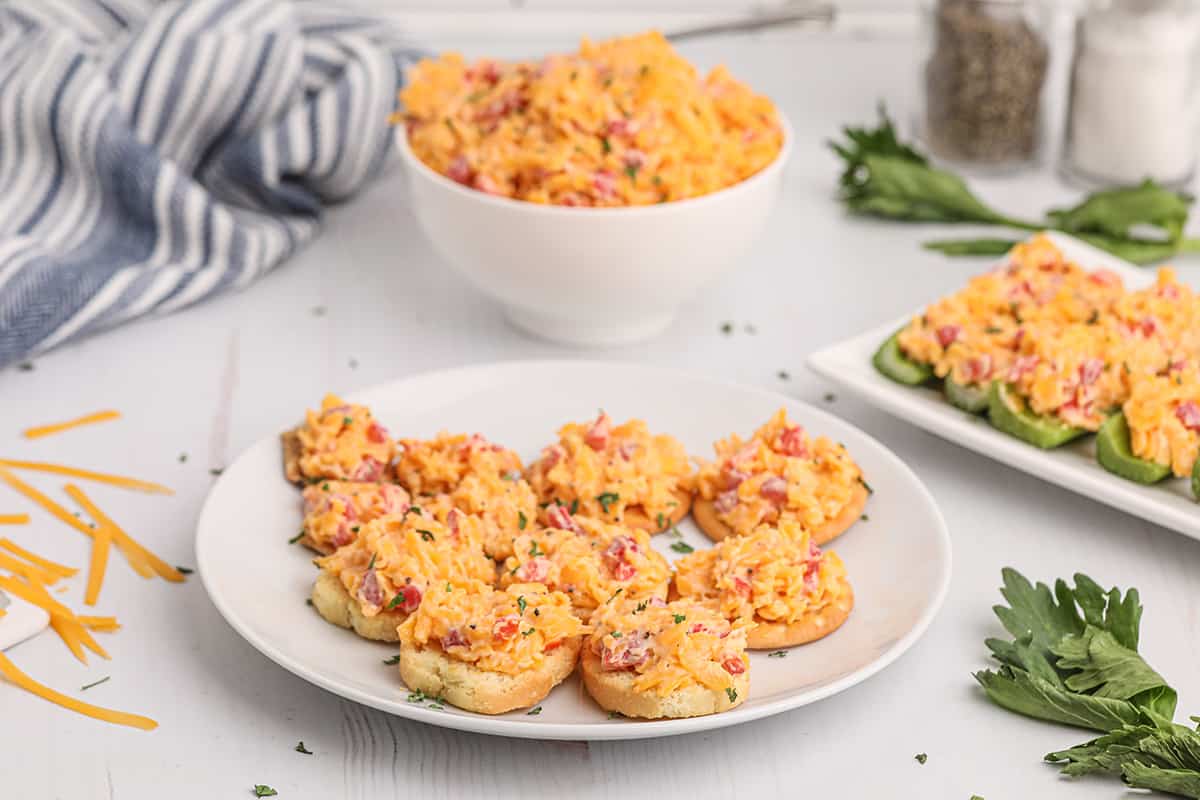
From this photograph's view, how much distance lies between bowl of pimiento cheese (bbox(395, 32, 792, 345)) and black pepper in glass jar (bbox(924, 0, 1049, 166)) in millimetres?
679

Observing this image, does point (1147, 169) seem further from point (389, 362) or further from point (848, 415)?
point (389, 362)

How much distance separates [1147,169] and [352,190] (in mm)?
1573

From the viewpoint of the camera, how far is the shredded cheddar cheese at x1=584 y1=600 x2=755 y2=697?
Answer: 158cm

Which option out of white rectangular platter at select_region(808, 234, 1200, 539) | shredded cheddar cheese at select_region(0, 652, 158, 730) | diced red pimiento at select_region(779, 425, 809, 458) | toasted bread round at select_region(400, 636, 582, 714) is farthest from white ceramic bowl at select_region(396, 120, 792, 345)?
shredded cheddar cheese at select_region(0, 652, 158, 730)

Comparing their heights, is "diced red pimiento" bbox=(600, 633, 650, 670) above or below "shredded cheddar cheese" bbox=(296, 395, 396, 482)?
above

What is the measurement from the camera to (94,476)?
219 cm

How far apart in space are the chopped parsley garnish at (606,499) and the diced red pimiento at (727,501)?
5.3 inches

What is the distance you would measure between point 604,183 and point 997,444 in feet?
2.31

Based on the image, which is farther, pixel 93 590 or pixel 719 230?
pixel 719 230

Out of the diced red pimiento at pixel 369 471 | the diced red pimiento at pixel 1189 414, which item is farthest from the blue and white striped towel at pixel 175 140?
the diced red pimiento at pixel 1189 414

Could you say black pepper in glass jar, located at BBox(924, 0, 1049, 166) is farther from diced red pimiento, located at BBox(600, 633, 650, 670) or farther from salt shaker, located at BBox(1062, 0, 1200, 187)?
diced red pimiento, located at BBox(600, 633, 650, 670)

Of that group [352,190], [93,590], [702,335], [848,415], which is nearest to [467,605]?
[93,590]

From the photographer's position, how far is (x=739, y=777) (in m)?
1.66

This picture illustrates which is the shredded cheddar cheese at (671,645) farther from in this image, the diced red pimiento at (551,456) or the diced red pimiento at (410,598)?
the diced red pimiento at (551,456)
